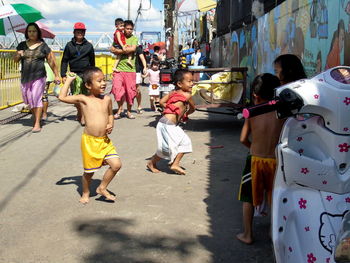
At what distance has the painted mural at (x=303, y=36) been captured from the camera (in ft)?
Answer: 16.3

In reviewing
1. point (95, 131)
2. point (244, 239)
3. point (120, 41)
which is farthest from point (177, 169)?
point (120, 41)

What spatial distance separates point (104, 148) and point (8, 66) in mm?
8948

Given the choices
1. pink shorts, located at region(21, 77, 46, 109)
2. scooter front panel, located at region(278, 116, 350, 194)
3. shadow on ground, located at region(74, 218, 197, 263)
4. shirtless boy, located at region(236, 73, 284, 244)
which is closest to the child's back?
shirtless boy, located at region(236, 73, 284, 244)

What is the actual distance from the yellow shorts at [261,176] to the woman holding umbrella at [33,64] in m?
6.05

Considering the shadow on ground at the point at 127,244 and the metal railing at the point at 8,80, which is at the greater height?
the metal railing at the point at 8,80

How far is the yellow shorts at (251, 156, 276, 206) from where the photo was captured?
11.6 feet

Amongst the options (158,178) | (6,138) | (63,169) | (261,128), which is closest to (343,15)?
(261,128)

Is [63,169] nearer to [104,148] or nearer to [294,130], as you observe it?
[104,148]

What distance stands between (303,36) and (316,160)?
14.5ft

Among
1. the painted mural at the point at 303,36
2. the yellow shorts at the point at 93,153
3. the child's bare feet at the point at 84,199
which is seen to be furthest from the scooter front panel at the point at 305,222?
the painted mural at the point at 303,36

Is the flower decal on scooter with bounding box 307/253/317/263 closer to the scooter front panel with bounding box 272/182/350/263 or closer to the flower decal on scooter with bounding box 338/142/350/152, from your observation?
the scooter front panel with bounding box 272/182/350/263

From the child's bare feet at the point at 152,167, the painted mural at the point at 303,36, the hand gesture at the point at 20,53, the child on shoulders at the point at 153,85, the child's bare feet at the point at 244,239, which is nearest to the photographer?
the child's bare feet at the point at 244,239

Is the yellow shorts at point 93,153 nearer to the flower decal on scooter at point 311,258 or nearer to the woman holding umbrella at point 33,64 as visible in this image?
the flower decal on scooter at point 311,258

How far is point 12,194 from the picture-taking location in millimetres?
4996
